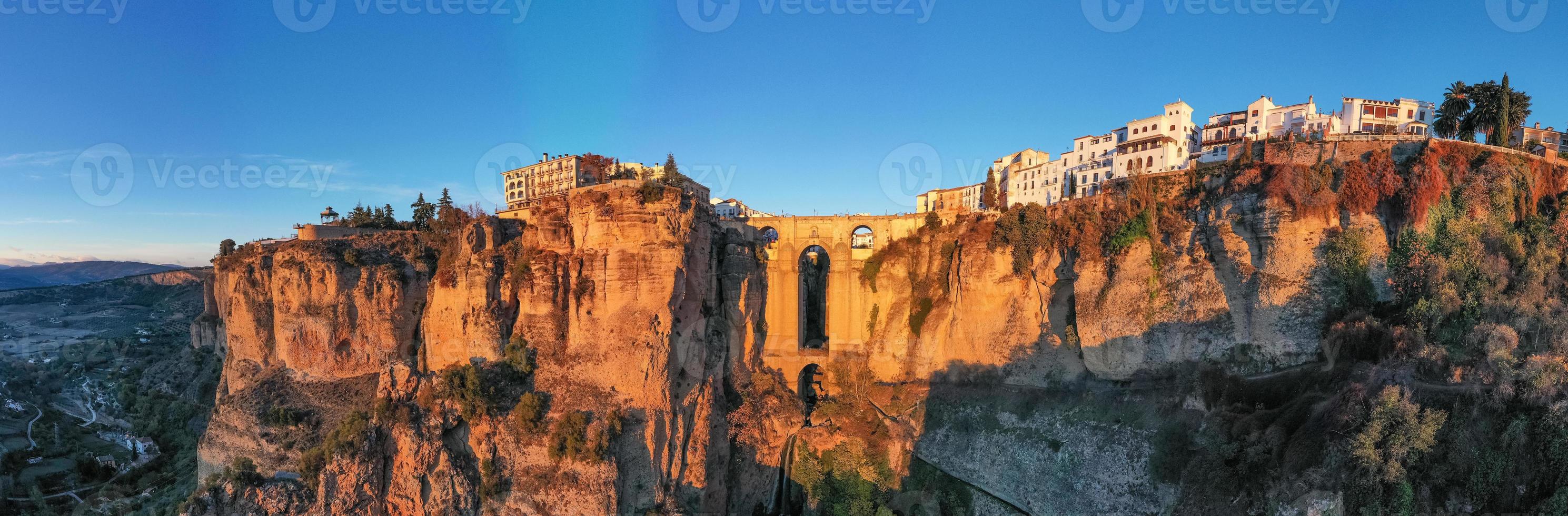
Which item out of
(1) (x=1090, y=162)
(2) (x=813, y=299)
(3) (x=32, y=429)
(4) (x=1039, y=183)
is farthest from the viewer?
(4) (x=1039, y=183)

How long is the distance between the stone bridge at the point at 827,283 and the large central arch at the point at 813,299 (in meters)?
0.16

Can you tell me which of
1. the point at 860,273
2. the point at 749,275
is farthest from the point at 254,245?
the point at 860,273

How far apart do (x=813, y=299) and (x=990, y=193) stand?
44.5 ft

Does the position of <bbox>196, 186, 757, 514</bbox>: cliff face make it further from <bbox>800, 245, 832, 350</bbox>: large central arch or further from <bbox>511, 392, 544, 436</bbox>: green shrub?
<bbox>800, 245, 832, 350</bbox>: large central arch

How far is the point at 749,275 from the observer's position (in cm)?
2738

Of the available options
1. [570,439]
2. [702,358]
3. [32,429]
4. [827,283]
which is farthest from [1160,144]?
[32,429]

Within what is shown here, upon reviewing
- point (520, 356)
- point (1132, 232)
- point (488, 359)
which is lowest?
point (488, 359)

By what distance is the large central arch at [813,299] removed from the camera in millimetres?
31438

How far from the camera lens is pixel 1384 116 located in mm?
31375

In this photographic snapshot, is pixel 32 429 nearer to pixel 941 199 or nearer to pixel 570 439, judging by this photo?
pixel 570 439

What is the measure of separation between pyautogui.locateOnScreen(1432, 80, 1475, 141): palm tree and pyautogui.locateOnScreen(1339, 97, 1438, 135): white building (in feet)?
18.5

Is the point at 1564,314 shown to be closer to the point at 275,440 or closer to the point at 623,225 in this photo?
the point at 623,225

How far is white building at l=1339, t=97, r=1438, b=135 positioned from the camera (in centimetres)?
3123

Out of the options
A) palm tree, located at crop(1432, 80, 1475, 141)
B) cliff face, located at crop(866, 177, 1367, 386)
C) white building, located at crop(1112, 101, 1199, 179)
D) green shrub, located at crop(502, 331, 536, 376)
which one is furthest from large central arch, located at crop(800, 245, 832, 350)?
palm tree, located at crop(1432, 80, 1475, 141)
